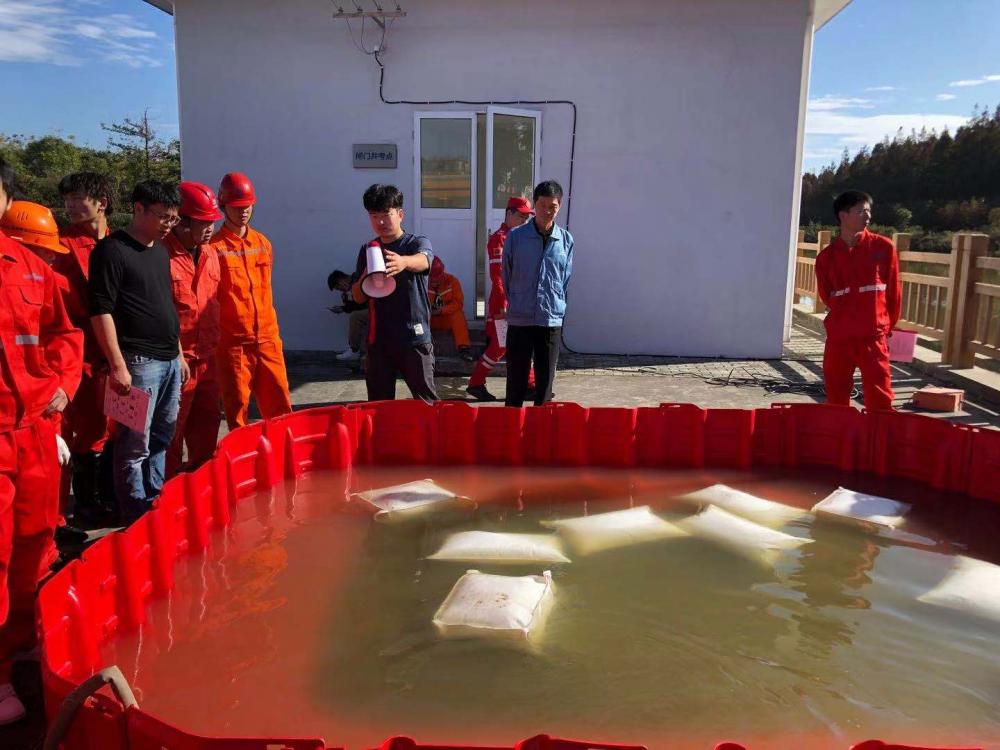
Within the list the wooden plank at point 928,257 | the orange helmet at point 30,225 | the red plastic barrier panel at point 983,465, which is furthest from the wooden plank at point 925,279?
the orange helmet at point 30,225

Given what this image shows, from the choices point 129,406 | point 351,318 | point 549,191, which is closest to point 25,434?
point 129,406

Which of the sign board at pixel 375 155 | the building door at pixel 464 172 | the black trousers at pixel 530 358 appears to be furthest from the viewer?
the sign board at pixel 375 155

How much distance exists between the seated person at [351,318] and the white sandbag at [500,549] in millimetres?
4742

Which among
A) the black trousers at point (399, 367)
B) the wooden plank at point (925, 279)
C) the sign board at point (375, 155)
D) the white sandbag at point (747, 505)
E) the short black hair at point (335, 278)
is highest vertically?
the sign board at point (375, 155)

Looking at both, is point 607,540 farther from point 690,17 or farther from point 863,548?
point 690,17

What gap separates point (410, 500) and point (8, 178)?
231 centimetres

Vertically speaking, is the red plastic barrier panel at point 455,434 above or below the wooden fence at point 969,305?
below

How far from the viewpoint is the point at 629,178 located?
889 centimetres

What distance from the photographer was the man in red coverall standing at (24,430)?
2.56 metres

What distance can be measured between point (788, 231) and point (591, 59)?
9.49 feet

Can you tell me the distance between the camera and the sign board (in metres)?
8.93

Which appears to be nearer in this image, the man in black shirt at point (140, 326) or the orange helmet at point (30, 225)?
the orange helmet at point (30, 225)

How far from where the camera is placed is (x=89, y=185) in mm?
4309

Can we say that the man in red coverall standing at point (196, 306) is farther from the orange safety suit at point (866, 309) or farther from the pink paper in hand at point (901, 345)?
the pink paper in hand at point (901, 345)
